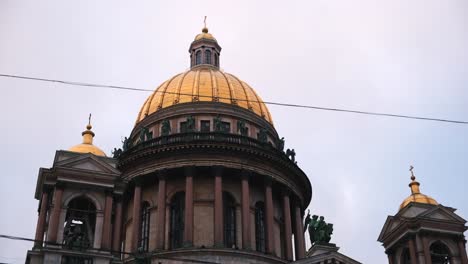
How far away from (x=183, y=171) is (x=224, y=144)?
302cm

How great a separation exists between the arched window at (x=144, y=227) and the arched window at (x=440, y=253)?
16364 mm

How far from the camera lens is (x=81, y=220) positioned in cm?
3353

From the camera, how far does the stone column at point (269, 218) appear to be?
142 ft

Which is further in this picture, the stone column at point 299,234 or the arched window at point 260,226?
the stone column at point 299,234

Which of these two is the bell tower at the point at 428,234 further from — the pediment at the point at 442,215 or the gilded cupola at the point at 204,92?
the gilded cupola at the point at 204,92

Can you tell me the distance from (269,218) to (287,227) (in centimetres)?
189

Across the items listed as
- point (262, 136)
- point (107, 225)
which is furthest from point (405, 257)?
point (107, 225)

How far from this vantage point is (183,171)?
44250 millimetres

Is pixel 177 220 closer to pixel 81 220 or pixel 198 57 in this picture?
pixel 81 220

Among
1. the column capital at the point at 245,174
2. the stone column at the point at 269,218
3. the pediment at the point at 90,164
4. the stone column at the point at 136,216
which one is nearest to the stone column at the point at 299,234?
the stone column at the point at 269,218

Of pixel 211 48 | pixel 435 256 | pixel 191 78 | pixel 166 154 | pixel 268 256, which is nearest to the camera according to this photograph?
pixel 435 256

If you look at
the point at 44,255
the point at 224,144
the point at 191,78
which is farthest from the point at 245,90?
the point at 44,255

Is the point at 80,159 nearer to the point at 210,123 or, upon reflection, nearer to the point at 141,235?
the point at 141,235

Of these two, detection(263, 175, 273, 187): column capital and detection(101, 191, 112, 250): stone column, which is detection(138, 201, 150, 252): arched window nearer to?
detection(263, 175, 273, 187): column capital
